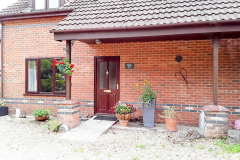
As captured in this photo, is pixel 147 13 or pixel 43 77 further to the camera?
pixel 43 77

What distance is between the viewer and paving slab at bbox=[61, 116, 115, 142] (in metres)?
4.54

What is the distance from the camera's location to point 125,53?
250 inches

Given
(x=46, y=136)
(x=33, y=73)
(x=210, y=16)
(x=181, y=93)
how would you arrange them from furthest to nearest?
(x=33, y=73) → (x=181, y=93) → (x=46, y=136) → (x=210, y=16)

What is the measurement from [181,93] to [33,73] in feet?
19.6

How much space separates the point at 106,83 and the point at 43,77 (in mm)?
2730

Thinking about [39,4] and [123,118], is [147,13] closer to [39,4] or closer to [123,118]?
[123,118]

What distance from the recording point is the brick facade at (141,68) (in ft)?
18.3

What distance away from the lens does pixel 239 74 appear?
5.46m

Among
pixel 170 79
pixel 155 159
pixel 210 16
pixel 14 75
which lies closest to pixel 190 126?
pixel 170 79

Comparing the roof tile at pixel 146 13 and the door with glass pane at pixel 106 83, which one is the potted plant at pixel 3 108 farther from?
the roof tile at pixel 146 13

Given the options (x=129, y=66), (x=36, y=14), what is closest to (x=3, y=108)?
(x=36, y=14)

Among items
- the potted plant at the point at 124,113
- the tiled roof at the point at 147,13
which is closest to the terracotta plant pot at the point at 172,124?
the potted plant at the point at 124,113

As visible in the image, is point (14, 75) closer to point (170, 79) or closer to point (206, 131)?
point (170, 79)

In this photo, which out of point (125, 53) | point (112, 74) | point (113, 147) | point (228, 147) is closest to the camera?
point (228, 147)
